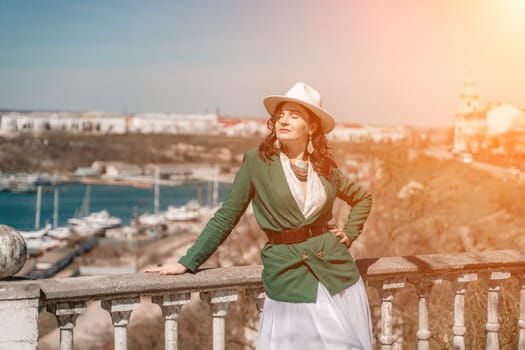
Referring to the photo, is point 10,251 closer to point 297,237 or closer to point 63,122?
point 297,237

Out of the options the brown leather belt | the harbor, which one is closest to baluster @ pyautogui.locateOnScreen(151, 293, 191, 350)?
the brown leather belt

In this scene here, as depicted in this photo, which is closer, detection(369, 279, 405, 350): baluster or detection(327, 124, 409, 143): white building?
detection(369, 279, 405, 350): baluster

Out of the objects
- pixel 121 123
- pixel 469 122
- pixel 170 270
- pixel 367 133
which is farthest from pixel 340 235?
pixel 121 123

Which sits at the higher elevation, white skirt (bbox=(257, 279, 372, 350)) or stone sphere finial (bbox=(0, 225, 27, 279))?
stone sphere finial (bbox=(0, 225, 27, 279))

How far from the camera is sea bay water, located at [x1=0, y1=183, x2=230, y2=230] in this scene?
98.2 m

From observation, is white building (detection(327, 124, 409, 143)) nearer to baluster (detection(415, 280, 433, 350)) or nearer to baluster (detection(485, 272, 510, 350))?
baluster (detection(485, 272, 510, 350))

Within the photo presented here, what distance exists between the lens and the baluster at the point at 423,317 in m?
3.95

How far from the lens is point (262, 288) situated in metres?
3.65

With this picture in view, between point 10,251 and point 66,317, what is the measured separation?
1.33ft

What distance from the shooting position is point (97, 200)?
117 m

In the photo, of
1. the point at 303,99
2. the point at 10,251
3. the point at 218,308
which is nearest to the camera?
the point at 10,251

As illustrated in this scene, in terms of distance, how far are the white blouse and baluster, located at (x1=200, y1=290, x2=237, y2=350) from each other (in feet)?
1.79

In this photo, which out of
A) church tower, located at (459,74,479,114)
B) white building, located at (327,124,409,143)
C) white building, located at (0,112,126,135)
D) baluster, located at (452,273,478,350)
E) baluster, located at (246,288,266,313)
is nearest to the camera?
baluster, located at (246,288,266,313)

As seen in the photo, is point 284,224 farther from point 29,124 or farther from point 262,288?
point 29,124
